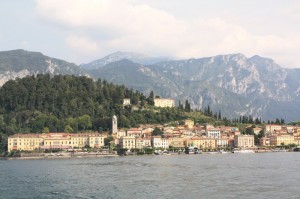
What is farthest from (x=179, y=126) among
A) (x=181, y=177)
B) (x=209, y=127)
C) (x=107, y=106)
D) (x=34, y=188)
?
(x=34, y=188)

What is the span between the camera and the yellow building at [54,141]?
11325 centimetres

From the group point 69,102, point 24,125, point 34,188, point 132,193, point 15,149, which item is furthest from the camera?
point 69,102

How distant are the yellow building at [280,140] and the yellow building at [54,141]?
4790 centimetres

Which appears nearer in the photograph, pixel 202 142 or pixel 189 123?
pixel 202 142

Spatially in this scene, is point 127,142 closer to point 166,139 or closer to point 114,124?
point 114,124

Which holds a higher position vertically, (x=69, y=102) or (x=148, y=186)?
(x=69, y=102)

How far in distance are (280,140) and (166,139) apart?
114 ft

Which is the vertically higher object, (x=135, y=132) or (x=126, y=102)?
(x=126, y=102)

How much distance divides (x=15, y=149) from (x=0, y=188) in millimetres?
68538

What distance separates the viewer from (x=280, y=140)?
142625mm

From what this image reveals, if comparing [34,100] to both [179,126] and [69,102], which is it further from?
[179,126]

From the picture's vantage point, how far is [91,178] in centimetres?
5353

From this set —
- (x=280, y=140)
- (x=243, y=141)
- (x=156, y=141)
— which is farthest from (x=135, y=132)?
(x=280, y=140)

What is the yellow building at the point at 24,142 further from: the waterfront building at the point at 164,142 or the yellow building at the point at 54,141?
the waterfront building at the point at 164,142
